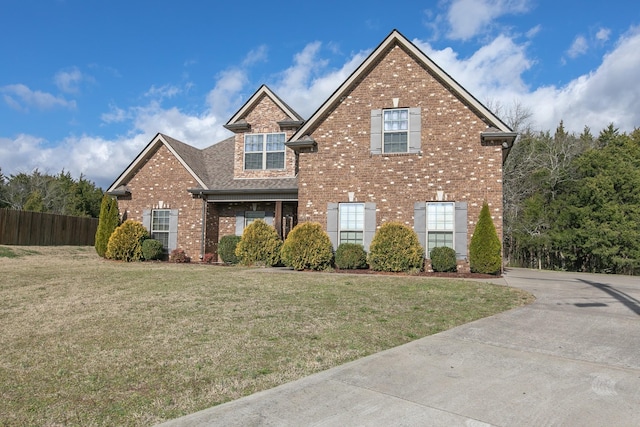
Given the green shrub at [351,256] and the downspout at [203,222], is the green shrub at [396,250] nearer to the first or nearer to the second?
the green shrub at [351,256]

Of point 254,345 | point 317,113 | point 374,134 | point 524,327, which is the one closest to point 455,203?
point 374,134

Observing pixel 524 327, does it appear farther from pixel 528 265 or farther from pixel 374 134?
pixel 528 265

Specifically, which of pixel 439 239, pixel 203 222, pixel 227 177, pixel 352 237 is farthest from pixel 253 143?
pixel 439 239

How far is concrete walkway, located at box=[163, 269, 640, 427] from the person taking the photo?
353cm

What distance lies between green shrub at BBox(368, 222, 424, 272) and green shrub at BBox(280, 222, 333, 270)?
5.39ft

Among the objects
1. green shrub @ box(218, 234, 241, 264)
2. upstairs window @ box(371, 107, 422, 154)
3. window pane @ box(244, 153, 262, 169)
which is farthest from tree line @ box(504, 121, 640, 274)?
green shrub @ box(218, 234, 241, 264)

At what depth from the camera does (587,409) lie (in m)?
3.70

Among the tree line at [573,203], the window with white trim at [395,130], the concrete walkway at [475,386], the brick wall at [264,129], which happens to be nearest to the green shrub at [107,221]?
the brick wall at [264,129]

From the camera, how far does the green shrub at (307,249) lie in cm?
1494

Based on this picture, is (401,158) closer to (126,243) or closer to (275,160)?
(275,160)

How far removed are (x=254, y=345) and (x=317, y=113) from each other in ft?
38.2

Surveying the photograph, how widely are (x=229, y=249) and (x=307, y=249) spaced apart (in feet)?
15.5

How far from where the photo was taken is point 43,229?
1040 inches

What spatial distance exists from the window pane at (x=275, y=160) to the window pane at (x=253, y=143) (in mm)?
632
